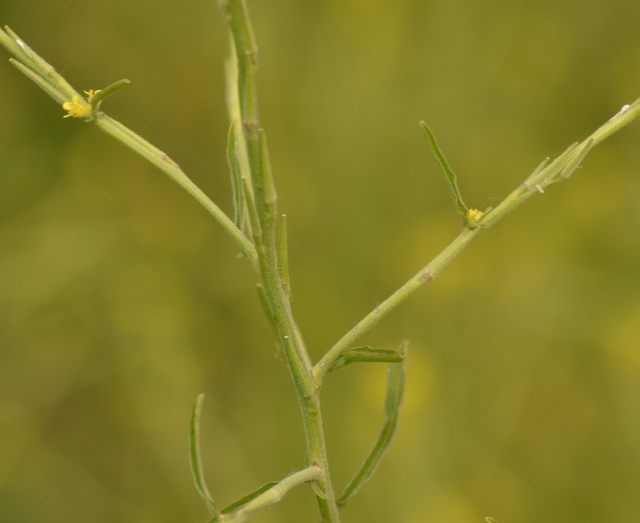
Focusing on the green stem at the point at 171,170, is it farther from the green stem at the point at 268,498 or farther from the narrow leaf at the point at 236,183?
the green stem at the point at 268,498

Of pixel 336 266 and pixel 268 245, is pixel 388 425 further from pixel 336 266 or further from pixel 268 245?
pixel 336 266

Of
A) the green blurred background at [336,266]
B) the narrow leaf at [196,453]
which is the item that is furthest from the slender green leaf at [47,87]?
the green blurred background at [336,266]

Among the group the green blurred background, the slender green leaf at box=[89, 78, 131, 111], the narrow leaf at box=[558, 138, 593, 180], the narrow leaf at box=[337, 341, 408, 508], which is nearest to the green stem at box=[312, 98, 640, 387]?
the narrow leaf at box=[558, 138, 593, 180]

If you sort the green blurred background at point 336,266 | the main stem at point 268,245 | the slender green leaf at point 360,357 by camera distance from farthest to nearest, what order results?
the green blurred background at point 336,266 < the slender green leaf at point 360,357 < the main stem at point 268,245

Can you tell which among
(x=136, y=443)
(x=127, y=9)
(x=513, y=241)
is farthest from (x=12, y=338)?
(x=513, y=241)

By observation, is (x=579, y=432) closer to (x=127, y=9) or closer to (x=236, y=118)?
(x=236, y=118)
